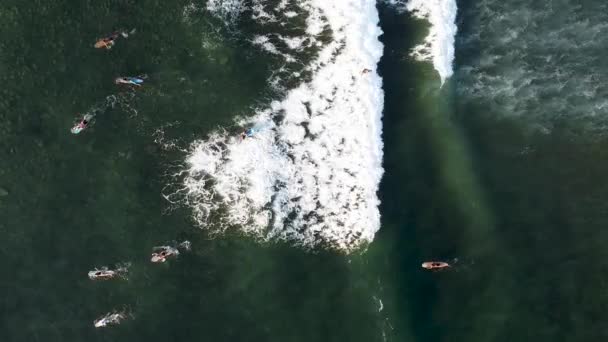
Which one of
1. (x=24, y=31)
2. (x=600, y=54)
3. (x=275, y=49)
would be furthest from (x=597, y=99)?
(x=24, y=31)

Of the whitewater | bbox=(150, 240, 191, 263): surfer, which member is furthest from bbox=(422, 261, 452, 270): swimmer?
bbox=(150, 240, 191, 263): surfer

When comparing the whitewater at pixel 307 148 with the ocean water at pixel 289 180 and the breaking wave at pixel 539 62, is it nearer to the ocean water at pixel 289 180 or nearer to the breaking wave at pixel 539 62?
the ocean water at pixel 289 180

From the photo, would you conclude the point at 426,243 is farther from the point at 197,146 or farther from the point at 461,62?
the point at 197,146

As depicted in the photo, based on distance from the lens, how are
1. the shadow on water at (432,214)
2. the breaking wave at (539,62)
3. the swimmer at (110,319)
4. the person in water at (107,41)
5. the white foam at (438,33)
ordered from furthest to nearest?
the white foam at (438,33), the shadow on water at (432,214), the breaking wave at (539,62), the swimmer at (110,319), the person in water at (107,41)

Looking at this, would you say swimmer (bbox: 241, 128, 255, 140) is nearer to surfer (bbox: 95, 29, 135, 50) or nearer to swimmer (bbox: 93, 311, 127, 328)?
surfer (bbox: 95, 29, 135, 50)

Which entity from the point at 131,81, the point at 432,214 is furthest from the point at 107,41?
the point at 432,214

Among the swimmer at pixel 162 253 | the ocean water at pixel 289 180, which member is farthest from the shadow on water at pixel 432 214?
the swimmer at pixel 162 253
